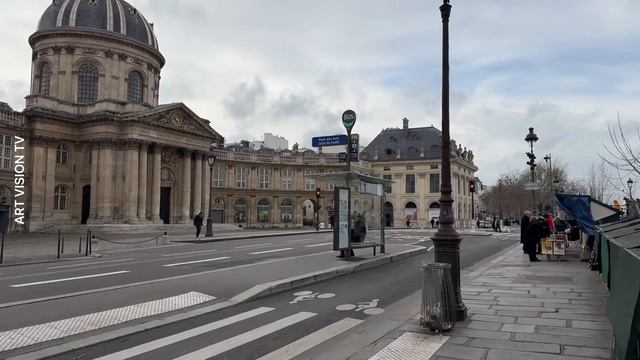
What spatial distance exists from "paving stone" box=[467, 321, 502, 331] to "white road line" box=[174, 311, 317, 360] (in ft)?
8.77

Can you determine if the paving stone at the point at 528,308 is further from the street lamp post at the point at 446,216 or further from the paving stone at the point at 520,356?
the paving stone at the point at 520,356

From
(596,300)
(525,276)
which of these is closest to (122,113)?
(525,276)

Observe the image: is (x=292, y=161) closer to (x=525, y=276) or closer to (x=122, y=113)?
(x=122, y=113)

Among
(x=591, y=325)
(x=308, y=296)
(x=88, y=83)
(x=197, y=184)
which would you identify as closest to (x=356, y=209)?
(x=308, y=296)

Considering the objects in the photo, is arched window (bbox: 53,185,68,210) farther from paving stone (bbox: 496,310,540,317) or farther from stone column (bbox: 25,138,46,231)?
paving stone (bbox: 496,310,540,317)

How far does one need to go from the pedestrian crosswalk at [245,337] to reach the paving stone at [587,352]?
307 cm

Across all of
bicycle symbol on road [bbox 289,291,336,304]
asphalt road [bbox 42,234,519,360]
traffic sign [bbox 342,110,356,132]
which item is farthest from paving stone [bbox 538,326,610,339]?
traffic sign [bbox 342,110,356,132]

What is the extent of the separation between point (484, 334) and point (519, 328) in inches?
27.4

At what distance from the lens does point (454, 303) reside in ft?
25.0

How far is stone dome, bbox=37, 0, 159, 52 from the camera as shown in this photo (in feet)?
159

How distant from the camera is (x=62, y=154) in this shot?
4509 centimetres

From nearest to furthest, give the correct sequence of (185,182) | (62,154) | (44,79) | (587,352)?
(587,352) < (62,154) < (44,79) < (185,182)

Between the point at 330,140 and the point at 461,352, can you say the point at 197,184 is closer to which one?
the point at 330,140

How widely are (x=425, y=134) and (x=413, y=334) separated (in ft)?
283
